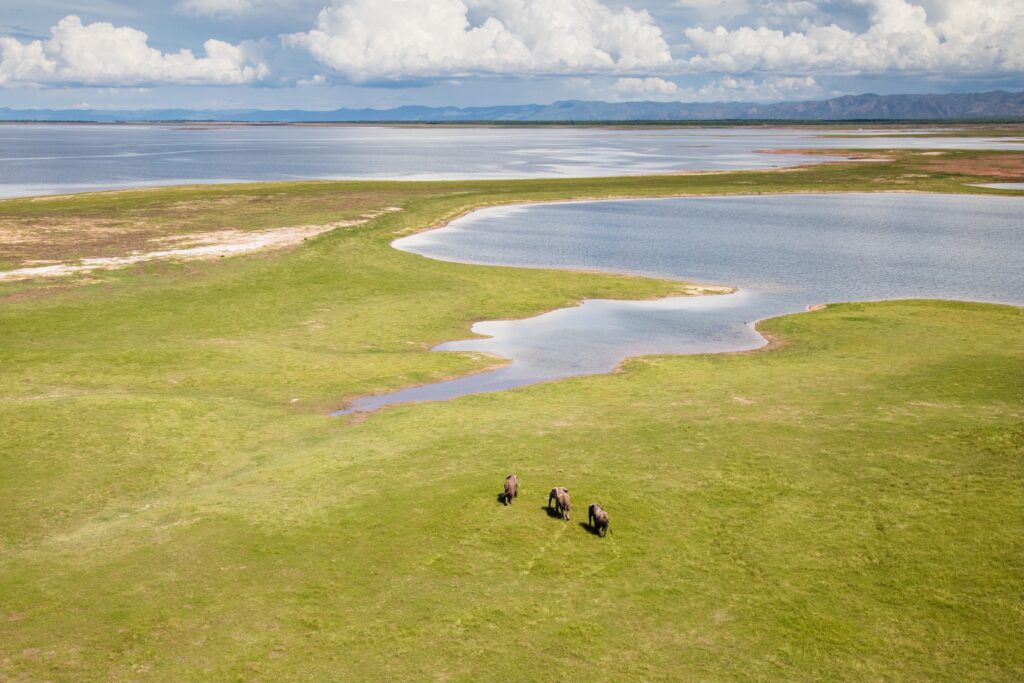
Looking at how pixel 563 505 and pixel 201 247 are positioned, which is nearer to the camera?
pixel 563 505

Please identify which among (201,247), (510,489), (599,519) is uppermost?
(201,247)

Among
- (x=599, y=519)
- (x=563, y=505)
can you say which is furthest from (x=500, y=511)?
(x=599, y=519)

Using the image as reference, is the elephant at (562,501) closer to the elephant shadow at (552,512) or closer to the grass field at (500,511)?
the elephant shadow at (552,512)

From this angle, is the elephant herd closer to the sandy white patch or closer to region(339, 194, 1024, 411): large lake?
region(339, 194, 1024, 411): large lake

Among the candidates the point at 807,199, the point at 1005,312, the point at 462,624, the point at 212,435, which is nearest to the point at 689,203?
the point at 807,199

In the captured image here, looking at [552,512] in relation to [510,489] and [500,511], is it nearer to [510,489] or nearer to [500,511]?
[510,489]

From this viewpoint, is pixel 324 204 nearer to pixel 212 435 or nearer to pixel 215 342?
pixel 215 342
